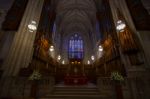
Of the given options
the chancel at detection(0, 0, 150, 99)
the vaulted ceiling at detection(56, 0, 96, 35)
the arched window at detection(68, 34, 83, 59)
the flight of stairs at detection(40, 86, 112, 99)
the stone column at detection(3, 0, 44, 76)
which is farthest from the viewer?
the arched window at detection(68, 34, 83, 59)

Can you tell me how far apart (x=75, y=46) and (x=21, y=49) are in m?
→ 16.8

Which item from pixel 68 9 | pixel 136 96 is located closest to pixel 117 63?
pixel 136 96

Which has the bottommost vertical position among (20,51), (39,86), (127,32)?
(39,86)

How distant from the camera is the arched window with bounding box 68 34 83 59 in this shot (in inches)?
886

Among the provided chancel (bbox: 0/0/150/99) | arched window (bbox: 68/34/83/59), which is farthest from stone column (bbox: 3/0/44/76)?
arched window (bbox: 68/34/83/59)

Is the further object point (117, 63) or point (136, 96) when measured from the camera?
point (117, 63)

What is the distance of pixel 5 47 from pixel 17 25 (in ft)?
5.90

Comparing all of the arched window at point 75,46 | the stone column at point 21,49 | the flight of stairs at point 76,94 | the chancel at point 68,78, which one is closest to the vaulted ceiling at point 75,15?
the arched window at point 75,46

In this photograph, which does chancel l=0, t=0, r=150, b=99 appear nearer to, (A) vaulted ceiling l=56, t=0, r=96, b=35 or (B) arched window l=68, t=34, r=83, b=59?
(A) vaulted ceiling l=56, t=0, r=96, b=35

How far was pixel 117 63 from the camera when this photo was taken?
736 centimetres

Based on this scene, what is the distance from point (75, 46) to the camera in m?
23.2

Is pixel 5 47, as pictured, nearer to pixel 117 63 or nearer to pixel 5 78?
pixel 5 78

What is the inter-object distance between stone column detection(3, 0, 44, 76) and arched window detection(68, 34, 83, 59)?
15.1 m

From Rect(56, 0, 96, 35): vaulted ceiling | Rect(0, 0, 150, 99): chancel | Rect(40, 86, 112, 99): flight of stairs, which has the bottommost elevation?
Rect(40, 86, 112, 99): flight of stairs
